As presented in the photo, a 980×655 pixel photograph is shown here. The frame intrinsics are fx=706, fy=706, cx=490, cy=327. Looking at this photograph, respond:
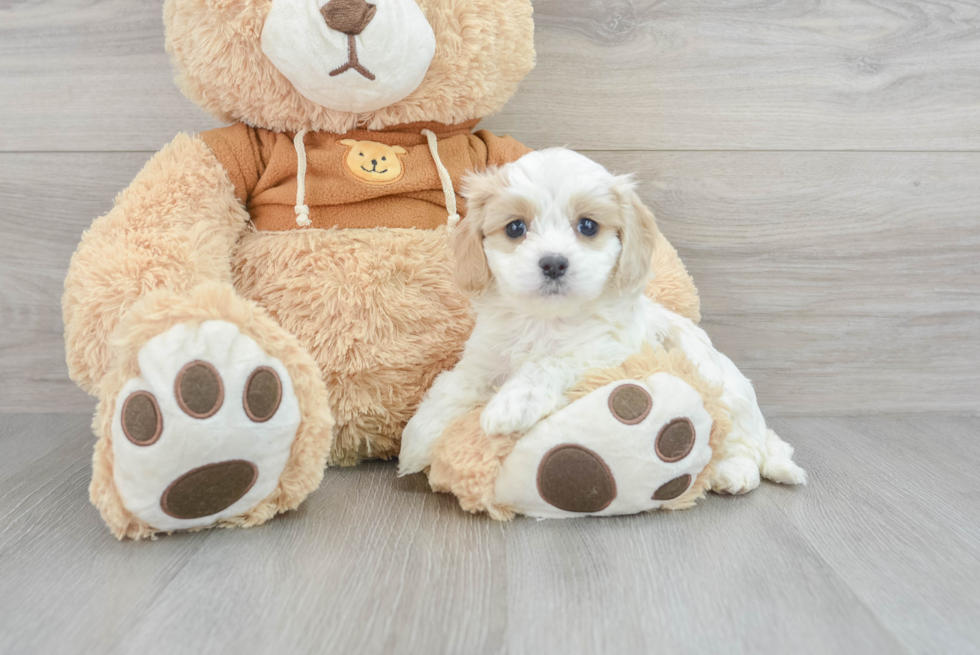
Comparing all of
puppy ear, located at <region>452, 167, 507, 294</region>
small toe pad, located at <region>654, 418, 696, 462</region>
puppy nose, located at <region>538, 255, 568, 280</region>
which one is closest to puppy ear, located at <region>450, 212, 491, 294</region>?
puppy ear, located at <region>452, 167, 507, 294</region>

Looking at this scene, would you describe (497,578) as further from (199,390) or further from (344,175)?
(344,175)

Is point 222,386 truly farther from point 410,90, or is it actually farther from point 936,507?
point 936,507

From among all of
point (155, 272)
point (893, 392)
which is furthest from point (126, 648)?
point (893, 392)

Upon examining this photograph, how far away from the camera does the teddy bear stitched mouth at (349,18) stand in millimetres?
1050

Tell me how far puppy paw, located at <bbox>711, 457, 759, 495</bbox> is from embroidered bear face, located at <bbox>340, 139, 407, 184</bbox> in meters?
0.72

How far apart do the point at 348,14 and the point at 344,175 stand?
0.26 metres

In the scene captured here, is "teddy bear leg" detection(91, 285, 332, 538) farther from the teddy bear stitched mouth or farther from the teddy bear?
the teddy bear stitched mouth

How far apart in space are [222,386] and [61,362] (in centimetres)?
97

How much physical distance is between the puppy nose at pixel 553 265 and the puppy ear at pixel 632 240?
0.11 metres

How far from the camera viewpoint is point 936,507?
1.11 meters

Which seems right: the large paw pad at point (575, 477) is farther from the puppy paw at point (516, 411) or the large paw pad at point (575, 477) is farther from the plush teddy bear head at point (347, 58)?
the plush teddy bear head at point (347, 58)

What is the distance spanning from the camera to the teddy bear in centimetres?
97

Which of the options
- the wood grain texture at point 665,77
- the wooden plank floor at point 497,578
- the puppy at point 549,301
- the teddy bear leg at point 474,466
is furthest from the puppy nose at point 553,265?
the wood grain texture at point 665,77

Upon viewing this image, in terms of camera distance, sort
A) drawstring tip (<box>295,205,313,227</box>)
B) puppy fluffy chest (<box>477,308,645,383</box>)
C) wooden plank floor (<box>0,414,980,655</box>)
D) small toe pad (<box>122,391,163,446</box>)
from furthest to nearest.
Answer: drawstring tip (<box>295,205,313,227</box>) → puppy fluffy chest (<box>477,308,645,383</box>) → small toe pad (<box>122,391,163,446</box>) → wooden plank floor (<box>0,414,980,655</box>)
